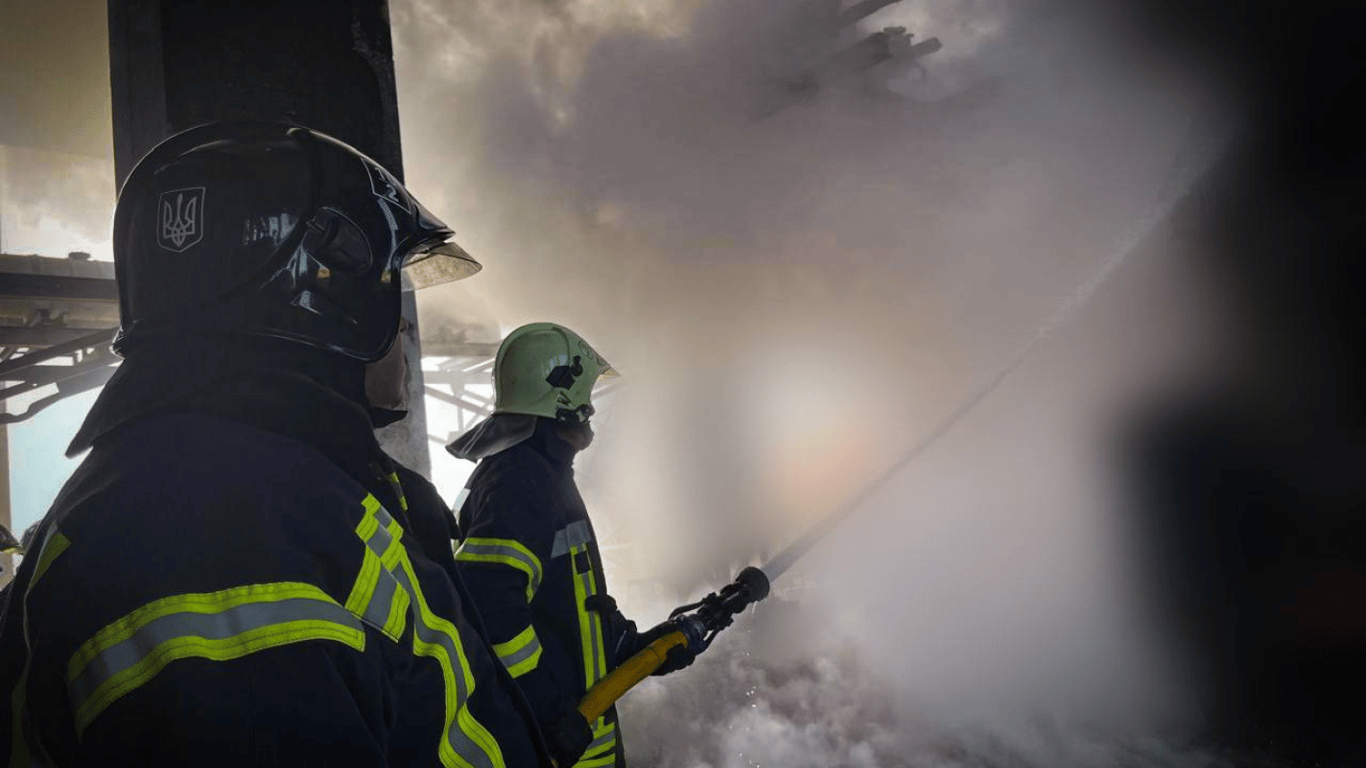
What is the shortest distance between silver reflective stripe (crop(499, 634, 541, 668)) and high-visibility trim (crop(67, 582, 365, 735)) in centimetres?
132

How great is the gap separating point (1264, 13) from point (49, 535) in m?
6.20

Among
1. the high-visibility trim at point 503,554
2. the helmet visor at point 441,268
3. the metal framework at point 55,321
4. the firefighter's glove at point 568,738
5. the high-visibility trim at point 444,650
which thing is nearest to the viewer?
the high-visibility trim at point 444,650

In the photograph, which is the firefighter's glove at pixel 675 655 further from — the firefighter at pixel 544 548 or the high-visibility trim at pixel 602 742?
the high-visibility trim at pixel 602 742

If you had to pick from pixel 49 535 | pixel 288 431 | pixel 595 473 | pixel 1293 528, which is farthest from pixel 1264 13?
pixel 595 473

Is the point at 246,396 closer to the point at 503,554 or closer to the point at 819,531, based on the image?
the point at 503,554

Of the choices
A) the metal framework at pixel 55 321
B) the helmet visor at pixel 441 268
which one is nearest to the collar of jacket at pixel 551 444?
the helmet visor at pixel 441 268

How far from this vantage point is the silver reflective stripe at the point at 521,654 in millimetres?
2041

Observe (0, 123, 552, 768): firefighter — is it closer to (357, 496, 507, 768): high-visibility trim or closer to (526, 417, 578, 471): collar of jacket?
(357, 496, 507, 768): high-visibility trim

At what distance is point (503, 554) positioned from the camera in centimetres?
223

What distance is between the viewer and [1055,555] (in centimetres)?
635

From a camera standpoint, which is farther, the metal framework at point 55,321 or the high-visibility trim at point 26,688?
the metal framework at point 55,321

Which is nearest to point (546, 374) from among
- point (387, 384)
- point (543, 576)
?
point (543, 576)

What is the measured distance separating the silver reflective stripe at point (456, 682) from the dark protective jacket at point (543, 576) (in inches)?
36.2

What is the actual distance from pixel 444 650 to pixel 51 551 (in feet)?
1.65
